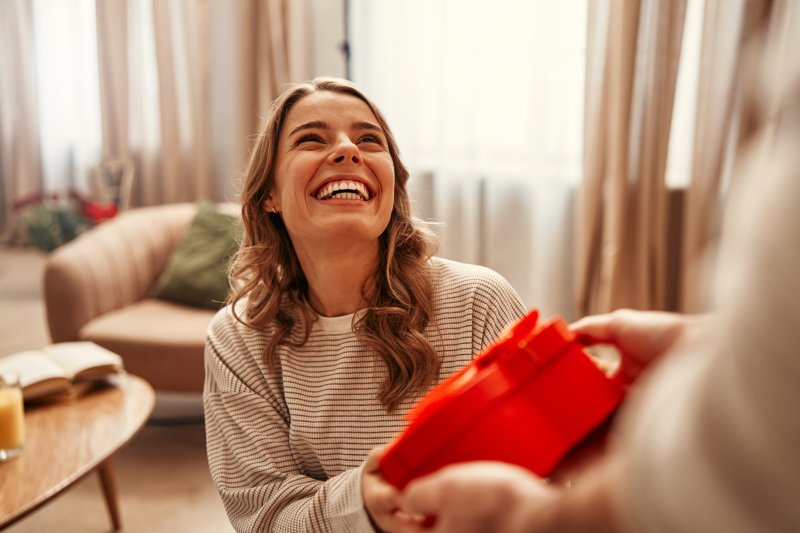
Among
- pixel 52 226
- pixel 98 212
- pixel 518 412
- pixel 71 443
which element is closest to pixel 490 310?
pixel 518 412

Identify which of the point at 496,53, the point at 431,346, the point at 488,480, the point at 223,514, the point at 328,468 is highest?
the point at 496,53

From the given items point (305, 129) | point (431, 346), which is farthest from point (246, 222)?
point (431, 346)

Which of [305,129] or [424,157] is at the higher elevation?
[305,129]

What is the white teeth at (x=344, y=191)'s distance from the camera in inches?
49.8

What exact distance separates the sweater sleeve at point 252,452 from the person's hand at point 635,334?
0.42 meters

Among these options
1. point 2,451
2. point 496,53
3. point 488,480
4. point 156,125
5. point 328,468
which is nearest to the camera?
point 488,480

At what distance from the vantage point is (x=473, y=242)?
3660mm

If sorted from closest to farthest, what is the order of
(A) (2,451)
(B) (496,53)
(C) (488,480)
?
(C) (488,480) < (A) (2,451) < (B) (496,53)

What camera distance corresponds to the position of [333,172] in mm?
1271

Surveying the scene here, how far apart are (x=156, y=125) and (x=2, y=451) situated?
3362mm

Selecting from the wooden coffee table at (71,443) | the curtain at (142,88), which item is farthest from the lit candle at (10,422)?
the curtain at (142,88)

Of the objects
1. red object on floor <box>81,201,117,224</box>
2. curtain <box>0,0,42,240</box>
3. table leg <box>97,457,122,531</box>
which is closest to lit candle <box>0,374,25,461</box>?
table leg <box>97,457,122,531</box>

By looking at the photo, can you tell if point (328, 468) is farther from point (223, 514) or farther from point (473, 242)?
point (473, 242)

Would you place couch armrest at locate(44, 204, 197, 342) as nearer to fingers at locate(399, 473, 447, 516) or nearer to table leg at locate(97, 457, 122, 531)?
table leg at locate(97, 457, 122, 531)
